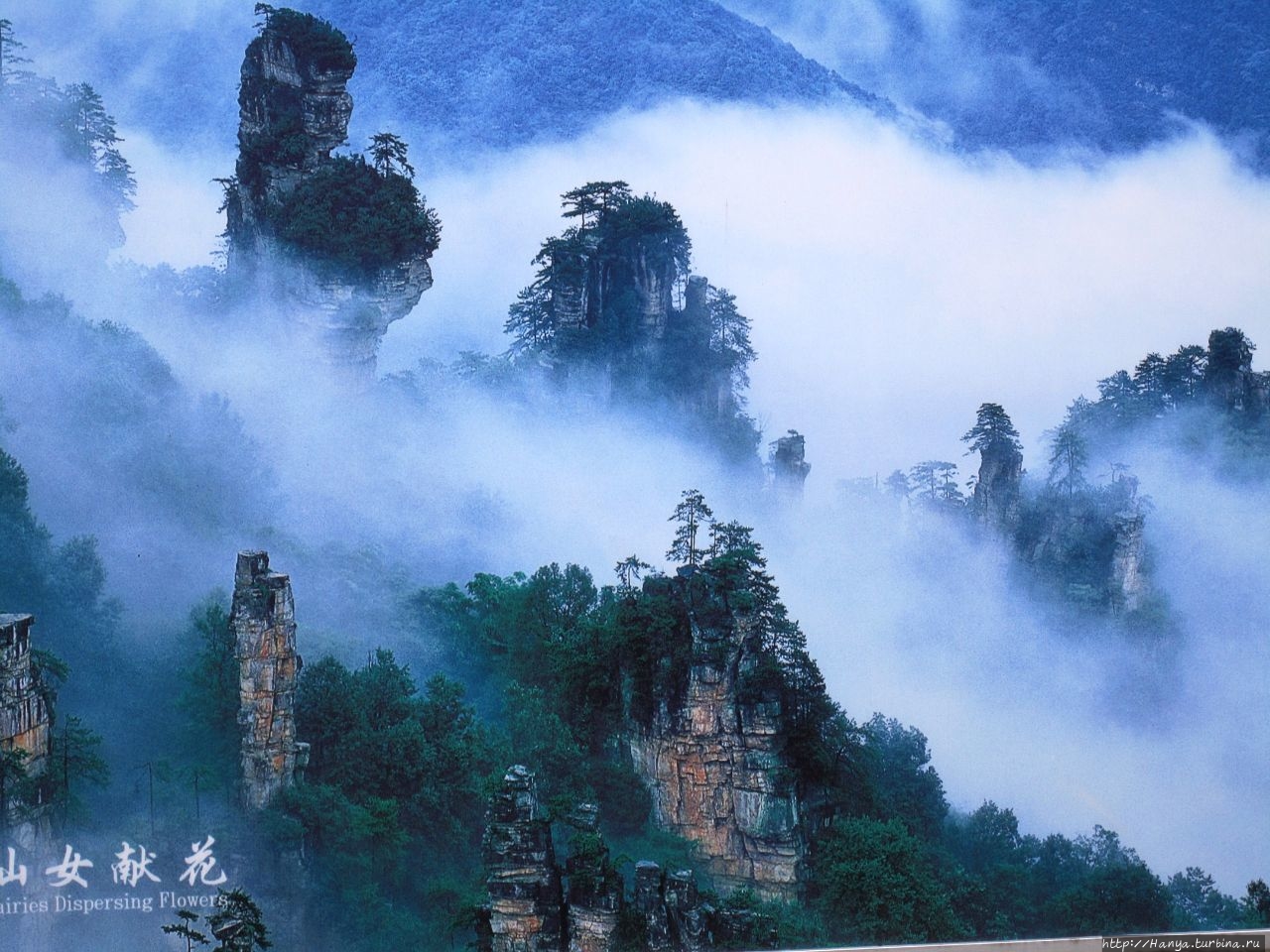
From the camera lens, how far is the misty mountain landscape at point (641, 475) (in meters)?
7.64

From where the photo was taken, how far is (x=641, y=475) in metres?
8.33

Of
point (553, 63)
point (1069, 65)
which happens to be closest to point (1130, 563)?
point (1069, 65)

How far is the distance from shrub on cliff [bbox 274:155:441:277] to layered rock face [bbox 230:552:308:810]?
5.82 ft

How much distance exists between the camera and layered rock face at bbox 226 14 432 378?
26.6 feet

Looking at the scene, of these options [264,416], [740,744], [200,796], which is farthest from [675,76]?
[200,796]

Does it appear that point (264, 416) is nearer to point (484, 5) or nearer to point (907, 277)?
point (484, 5)

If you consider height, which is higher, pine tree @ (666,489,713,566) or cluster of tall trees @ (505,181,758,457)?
cluster of tall trees @ (505,181,758,457)

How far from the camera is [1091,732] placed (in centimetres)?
813

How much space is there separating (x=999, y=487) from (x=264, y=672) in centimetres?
380

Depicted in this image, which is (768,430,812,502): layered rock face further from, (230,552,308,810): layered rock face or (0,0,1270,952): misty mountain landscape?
(230,552,308,810): layered rock face

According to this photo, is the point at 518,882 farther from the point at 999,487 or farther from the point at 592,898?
the point at 999,487

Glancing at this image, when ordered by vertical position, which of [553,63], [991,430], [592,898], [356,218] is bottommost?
[592,898]

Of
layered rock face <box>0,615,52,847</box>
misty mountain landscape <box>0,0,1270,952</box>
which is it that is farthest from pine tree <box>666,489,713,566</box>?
layered rock face <box>0,615,52,847</box>

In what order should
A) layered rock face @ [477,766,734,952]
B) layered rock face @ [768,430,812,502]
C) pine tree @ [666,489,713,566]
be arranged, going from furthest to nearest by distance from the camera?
layered rock face @ [768,430,812,502] < pine tree @ [666,489,713,566] < layered rock face @ [477,766,734,952]
